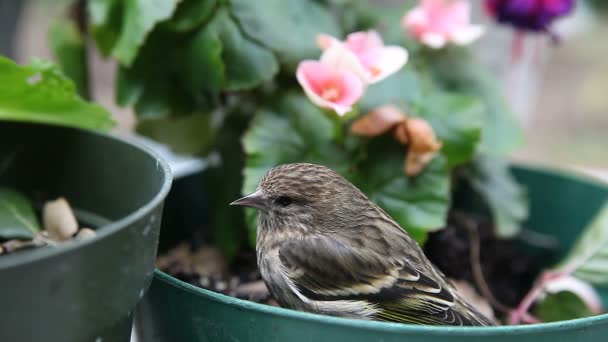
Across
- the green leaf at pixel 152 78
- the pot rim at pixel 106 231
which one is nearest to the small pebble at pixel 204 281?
the green leaf at pixel 152 78

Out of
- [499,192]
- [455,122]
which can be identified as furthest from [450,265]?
[455,122]

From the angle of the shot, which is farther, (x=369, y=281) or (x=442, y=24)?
(x=442, y=24)

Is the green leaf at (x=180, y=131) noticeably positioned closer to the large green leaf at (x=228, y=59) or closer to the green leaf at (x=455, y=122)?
the large green leaf at (x=228, y=59)

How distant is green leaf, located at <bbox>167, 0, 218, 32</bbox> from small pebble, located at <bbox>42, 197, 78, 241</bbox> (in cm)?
45

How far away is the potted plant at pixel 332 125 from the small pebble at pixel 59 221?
18 centimetres

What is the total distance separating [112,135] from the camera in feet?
4.25

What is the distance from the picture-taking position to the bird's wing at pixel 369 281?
4.14 ft

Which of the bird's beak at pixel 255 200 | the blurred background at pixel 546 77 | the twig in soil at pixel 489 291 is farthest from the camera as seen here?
the blurred background at pixel 546 77

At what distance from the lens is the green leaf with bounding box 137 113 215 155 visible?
1.86 meters

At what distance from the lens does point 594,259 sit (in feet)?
5.37

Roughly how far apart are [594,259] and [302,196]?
0.71m

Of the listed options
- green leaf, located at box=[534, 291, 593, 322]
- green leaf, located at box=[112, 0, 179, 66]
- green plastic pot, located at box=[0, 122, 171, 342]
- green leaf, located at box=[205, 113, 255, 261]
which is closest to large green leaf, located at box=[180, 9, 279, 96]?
green leaf, located at box=[112, 0, 179, 66]

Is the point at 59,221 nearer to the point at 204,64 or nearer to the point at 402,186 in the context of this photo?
the point at 204,64

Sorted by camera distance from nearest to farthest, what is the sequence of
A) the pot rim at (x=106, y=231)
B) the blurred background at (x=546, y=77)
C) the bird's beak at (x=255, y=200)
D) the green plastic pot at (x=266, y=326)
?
the pot rim at (x=106, y=231)
the green plastic pot at (x=266, y=326)
the bird's beak at (x=255, y=200)
the blurred background at (x=546, y=77)
